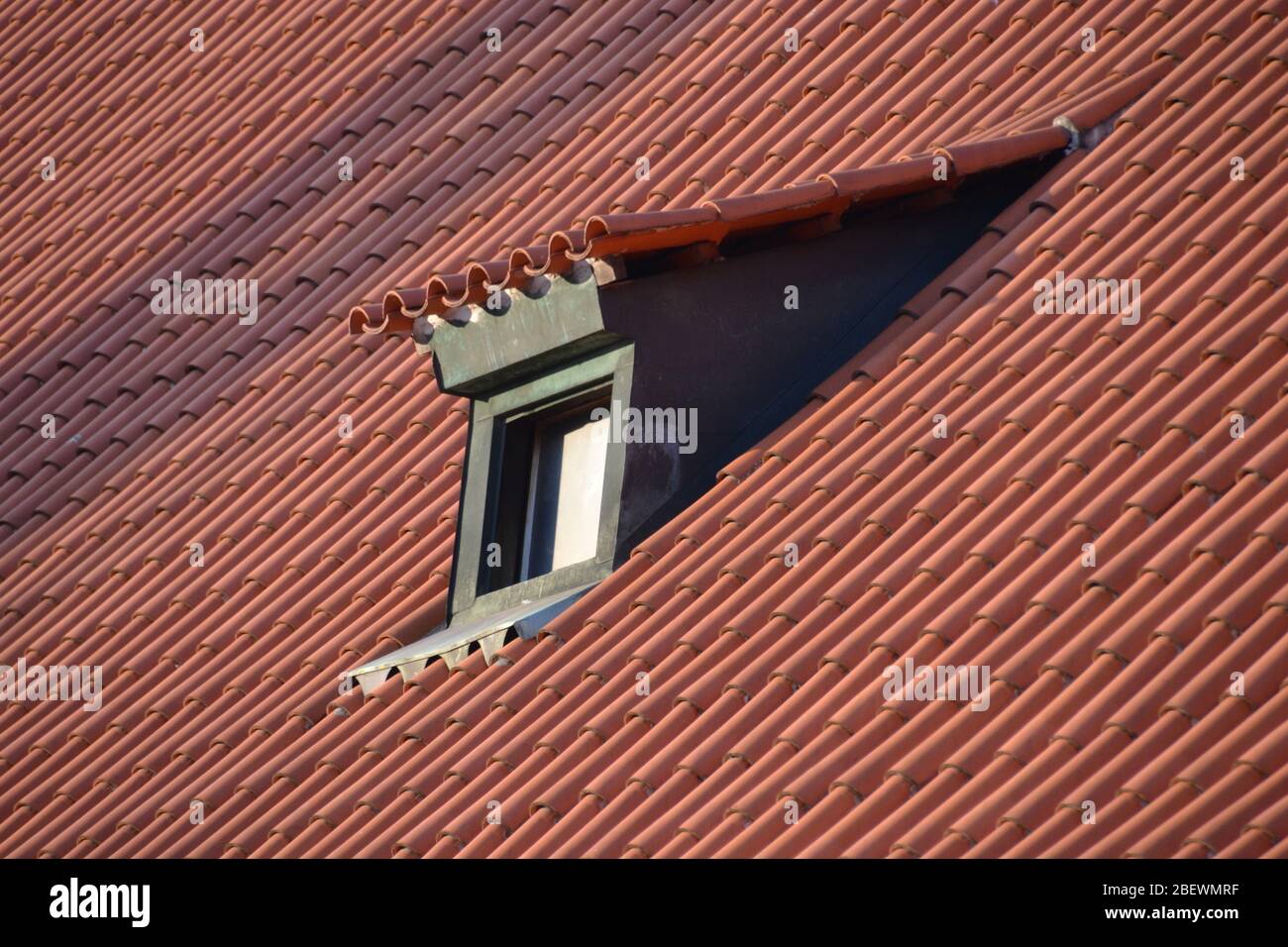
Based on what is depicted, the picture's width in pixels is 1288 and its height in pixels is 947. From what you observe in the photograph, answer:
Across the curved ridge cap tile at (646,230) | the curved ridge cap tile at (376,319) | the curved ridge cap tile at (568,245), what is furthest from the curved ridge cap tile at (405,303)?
the curved ridge cap tile at (646,230)

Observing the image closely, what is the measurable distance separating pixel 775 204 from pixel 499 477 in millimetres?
1473

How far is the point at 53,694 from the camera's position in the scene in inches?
388

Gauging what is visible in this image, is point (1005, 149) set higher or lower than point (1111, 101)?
lower

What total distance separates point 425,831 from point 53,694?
290 cm

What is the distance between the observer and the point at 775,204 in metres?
8.27

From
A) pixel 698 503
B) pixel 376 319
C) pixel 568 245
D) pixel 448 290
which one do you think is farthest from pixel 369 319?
pixel 698 503

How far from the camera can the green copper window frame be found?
8273mm

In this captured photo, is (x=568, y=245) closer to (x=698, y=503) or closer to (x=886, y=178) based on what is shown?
(x=698, y=503)

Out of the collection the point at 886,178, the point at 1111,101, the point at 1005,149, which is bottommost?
the point at 886,178

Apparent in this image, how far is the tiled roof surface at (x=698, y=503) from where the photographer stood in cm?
666

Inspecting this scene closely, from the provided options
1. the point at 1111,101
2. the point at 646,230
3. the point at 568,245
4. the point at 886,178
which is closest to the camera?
the point at 646,230
